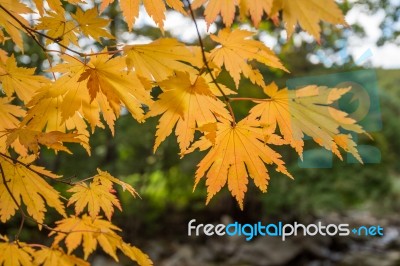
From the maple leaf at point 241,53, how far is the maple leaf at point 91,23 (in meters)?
0.23

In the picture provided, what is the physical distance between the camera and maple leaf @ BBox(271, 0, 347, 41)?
A: 501 millimetres

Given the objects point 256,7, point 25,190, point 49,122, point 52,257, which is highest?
point 256,7

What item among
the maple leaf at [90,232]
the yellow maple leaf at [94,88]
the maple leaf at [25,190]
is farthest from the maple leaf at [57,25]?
the maple leaf at [90,232]

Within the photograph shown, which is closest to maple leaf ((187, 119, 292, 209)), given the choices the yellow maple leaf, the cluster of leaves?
the cluster of leaves

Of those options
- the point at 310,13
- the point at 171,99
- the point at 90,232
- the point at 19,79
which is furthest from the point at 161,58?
the point at 90,232

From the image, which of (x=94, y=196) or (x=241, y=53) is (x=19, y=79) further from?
(x=241, y=53)

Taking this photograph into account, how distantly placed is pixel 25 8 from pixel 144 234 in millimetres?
4722

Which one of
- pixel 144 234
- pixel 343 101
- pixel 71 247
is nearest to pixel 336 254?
pixel 343 101

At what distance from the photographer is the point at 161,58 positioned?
64cm

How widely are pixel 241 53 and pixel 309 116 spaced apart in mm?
163

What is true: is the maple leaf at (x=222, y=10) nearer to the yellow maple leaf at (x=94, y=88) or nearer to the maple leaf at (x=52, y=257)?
the yellow maple leaf at (x=94, y=88)

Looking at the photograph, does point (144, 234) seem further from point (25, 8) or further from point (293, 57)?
point (25, 8)

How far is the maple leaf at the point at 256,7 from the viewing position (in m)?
0.55

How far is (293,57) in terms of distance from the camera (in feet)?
16.2
